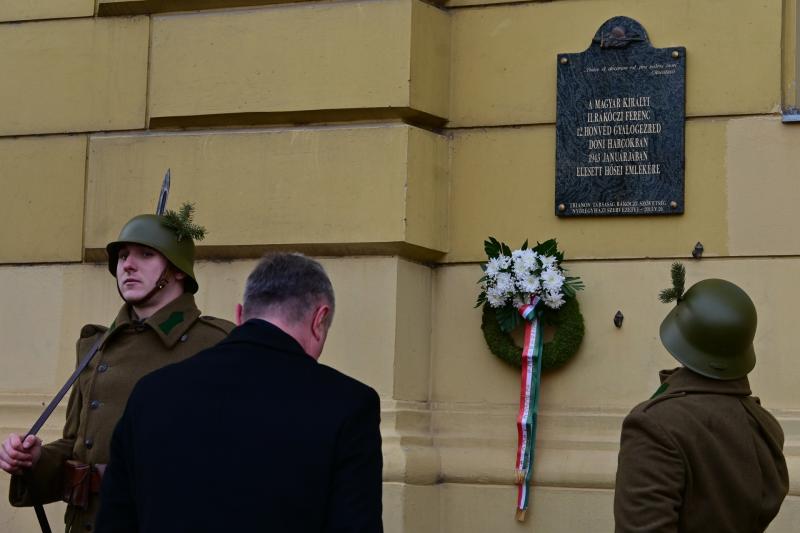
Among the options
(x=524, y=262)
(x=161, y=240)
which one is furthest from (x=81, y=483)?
(x=524, y=262)

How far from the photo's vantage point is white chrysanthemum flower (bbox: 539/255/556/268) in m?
6.05

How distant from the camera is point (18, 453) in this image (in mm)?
4711

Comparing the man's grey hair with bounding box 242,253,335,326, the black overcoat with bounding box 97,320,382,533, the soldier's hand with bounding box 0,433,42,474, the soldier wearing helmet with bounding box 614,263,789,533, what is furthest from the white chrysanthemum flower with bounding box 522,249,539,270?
the black overcoat with bounding box 97,320,382,533

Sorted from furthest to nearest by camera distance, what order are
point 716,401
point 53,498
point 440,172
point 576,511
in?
point 440,172 → point 576,511 → point 53,498 → point 716,401

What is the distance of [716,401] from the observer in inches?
158

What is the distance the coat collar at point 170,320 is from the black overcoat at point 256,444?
63.6 inches

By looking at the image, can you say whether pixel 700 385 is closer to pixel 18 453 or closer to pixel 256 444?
pixel 256 444

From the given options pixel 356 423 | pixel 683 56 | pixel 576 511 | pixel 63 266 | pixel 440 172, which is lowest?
pixel 576 511

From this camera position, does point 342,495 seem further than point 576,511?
No

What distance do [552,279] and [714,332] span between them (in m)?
1.96

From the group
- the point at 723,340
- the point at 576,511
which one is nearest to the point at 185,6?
the point at 576,511

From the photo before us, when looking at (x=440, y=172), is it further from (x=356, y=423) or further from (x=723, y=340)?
(x=356, y=423)

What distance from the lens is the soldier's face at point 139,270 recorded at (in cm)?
495

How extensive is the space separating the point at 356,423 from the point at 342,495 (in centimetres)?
15
